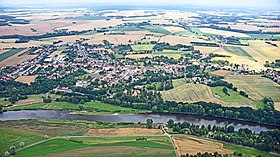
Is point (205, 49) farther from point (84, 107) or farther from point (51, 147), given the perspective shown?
point (51, 147)

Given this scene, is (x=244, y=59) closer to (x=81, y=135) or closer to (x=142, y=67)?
(x=142, y=67)

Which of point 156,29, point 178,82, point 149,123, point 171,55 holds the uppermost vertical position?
point 156,29

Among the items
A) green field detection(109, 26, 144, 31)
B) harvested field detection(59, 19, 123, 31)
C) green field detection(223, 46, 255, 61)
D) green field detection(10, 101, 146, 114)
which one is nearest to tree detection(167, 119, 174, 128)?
green field detection(10, 101, 146, 114)

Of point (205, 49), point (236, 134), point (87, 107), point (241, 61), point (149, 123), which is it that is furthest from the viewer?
point (205, 49)

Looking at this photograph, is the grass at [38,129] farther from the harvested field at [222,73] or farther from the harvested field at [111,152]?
the harvested field at [222,73]

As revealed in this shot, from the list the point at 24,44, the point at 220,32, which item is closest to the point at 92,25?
the point at 24,44
